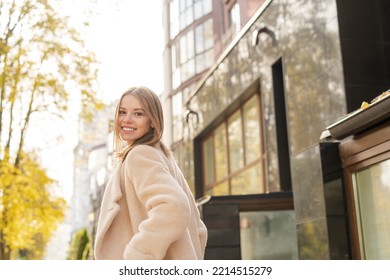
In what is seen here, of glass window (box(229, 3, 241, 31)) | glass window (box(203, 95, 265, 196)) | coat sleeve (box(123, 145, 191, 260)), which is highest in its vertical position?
glass window (box(229, 3, 241, 31))

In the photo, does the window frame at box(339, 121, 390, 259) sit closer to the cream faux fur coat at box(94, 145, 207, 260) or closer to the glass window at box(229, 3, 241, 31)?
the cream faux fur coat at box(94, 145, 207, 260)

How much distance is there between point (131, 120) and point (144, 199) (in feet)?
1.01

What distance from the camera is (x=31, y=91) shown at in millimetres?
12750

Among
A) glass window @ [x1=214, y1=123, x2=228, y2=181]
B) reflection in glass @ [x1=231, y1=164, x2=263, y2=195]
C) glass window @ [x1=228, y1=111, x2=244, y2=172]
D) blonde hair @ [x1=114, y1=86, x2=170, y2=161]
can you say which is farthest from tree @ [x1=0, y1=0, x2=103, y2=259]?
blonde hair @ [x1=114, y1=86, x2=170, y2=161]

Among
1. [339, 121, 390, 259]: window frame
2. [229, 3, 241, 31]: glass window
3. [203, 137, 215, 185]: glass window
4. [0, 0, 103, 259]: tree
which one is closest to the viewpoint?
[339, 121, 390, 259]: window frame

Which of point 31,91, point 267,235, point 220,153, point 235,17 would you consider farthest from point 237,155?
point 235,17

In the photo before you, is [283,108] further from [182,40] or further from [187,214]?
[182,40]

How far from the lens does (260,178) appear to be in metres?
11.2

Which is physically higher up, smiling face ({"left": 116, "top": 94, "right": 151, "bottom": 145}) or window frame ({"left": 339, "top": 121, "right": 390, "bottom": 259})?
window frame ({"left": 339, "top": 121, "right": 390, "bottom": 259})

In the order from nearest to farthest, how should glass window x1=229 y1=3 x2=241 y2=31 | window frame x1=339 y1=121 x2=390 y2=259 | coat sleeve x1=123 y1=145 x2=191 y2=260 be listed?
1. coat sleeve x1=123 y1=145 x2=191 y2=260
2. window frame x1=339 y1=121 x2=390 y2=259
3. glass window x1=229 y1=3 x2=241 y2=31

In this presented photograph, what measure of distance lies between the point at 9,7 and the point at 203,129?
5455 millimetres

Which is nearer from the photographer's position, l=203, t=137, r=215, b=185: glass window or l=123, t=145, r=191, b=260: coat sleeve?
l=123, t=145, r=191, b=260: coat sleeve

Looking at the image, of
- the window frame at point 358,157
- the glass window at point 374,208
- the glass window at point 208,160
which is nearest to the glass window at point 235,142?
the glass window at point 208,160

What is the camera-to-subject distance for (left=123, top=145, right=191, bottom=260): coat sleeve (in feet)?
6.59
